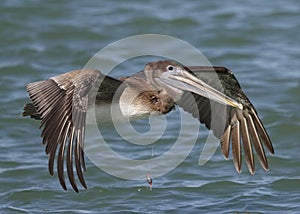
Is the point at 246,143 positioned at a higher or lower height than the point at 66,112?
lower

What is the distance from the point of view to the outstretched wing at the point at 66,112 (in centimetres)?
752

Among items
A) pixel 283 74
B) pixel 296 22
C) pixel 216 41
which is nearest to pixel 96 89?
pixel 283 74

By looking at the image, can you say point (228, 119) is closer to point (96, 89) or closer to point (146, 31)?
point (96, 89)

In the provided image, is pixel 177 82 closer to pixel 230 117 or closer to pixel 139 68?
pixel 230 117

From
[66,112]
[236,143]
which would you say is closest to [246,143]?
[236,143]

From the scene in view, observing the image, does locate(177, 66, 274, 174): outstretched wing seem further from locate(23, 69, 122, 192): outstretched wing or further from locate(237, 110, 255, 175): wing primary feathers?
locate(23, 69, 122, 192): outstretched wing

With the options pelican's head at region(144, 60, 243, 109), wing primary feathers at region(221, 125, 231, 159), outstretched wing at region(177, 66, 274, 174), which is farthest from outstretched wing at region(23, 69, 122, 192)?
wing primary feathers at region(221, 125, 231, 159)

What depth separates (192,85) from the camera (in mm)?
8617

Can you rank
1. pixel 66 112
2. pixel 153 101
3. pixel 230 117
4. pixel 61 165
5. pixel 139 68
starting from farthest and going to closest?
pixel 139 68, pixel 230 117, pixel 153 101, pixel 66 112, pixel 61 165

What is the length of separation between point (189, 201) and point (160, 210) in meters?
0.39

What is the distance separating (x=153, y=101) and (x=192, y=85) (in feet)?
1.46

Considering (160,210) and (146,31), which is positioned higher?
(146,31)

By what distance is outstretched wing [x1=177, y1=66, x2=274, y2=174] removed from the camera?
8.94 meters

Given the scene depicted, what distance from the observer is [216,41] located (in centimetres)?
1434
